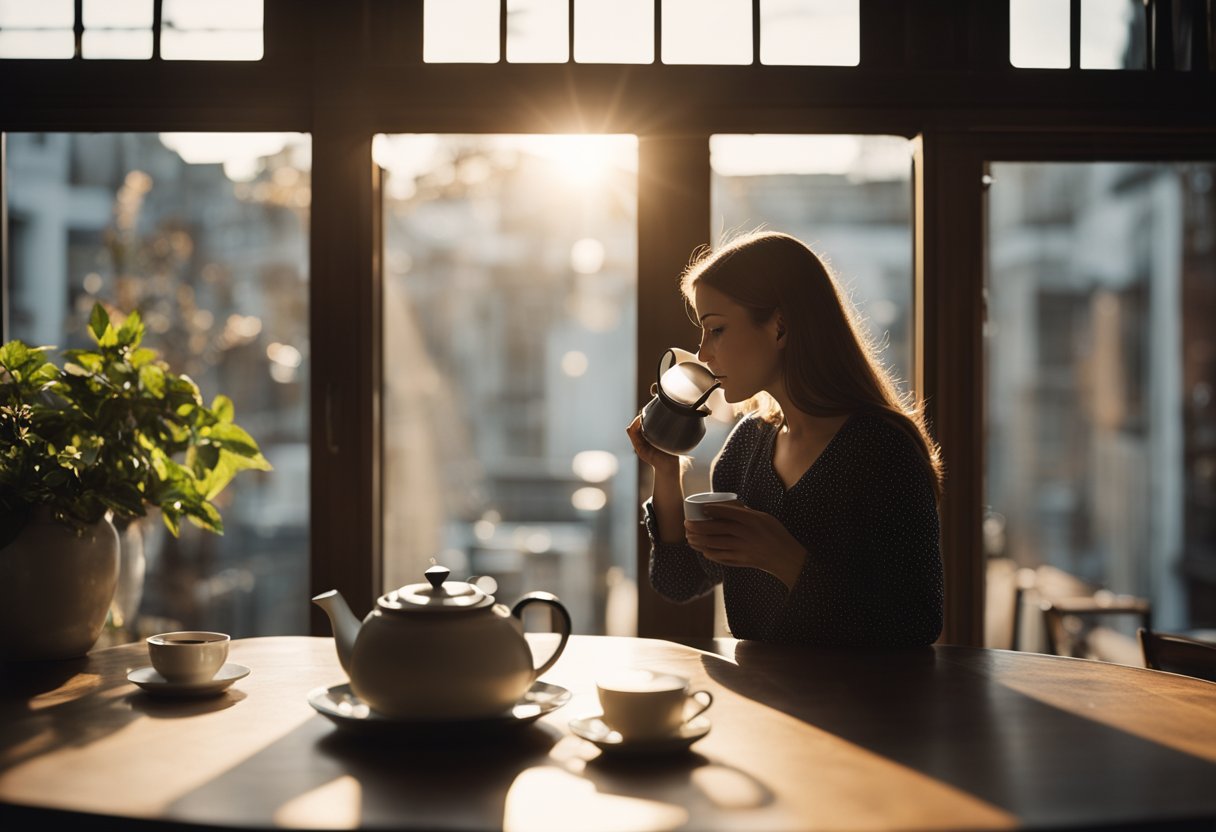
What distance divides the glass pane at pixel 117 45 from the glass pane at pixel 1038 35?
1.80 m

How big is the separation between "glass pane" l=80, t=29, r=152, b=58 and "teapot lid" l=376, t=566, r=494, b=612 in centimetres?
155

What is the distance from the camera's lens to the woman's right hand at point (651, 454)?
165cm

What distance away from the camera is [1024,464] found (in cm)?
1308

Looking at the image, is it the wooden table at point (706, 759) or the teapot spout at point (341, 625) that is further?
the teapot spout at point (341, 625)

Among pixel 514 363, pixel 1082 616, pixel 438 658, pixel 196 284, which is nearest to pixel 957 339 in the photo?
pixel 438 658

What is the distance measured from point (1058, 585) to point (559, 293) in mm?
6795

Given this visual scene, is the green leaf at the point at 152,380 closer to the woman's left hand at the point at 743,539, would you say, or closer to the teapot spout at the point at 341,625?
the teapot spout at the point at 341,625

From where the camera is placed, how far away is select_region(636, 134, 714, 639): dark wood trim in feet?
6.43

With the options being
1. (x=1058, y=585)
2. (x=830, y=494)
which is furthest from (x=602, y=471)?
(x=830, y=494)

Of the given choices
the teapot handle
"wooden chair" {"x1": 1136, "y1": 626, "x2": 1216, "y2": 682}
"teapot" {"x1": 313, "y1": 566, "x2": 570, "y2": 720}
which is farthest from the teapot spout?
"wooden chair" {"x1": 1136, "y1": 626, "x2": 1216, "y2": 682}

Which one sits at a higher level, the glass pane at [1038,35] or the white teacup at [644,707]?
the glass pane at [1038,35]

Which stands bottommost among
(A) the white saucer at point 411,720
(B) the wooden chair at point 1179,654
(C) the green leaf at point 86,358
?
(B) the wooden chair at point 1179,654

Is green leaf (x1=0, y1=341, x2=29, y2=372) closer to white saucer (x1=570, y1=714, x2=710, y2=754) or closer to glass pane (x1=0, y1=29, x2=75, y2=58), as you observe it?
glass pane (x1=0, y1=29, x2=75, y2=58)

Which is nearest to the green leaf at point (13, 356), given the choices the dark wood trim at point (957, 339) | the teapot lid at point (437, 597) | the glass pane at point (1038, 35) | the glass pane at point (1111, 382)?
the teapot lid at point (437, 597)
